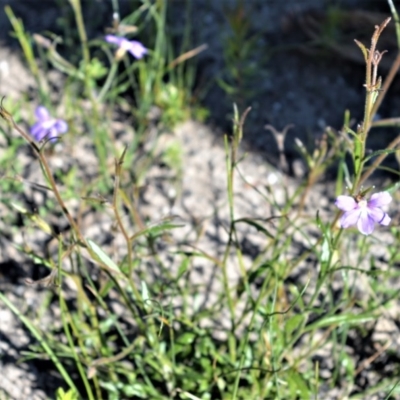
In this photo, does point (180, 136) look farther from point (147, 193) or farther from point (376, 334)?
point (376, 334)

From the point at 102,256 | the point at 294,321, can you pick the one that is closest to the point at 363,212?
the point at 294,321

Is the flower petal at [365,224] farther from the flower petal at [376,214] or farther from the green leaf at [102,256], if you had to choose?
the green leaf at [102,256]

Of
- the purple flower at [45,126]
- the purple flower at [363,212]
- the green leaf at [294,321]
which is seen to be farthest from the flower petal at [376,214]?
the purple flower at [45,126]

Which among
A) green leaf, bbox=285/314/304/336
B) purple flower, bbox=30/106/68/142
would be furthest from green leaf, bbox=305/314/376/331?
purple flower, bbox=30/106/68/142

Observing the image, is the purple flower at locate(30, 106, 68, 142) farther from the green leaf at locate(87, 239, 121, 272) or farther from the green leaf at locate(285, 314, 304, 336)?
the green leaf at locate(285, 314, 304, 336)

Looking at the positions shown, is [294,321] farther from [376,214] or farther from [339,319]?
[376,214]

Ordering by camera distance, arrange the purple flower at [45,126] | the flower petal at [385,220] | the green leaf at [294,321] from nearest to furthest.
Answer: the flower petal at [385,220] → the green leaf at [294,321] → the purple flower at [45,126]

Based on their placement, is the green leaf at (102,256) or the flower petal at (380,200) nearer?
the flower petal at (380,200)

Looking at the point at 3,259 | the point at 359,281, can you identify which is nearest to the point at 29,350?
the point at 3,259
